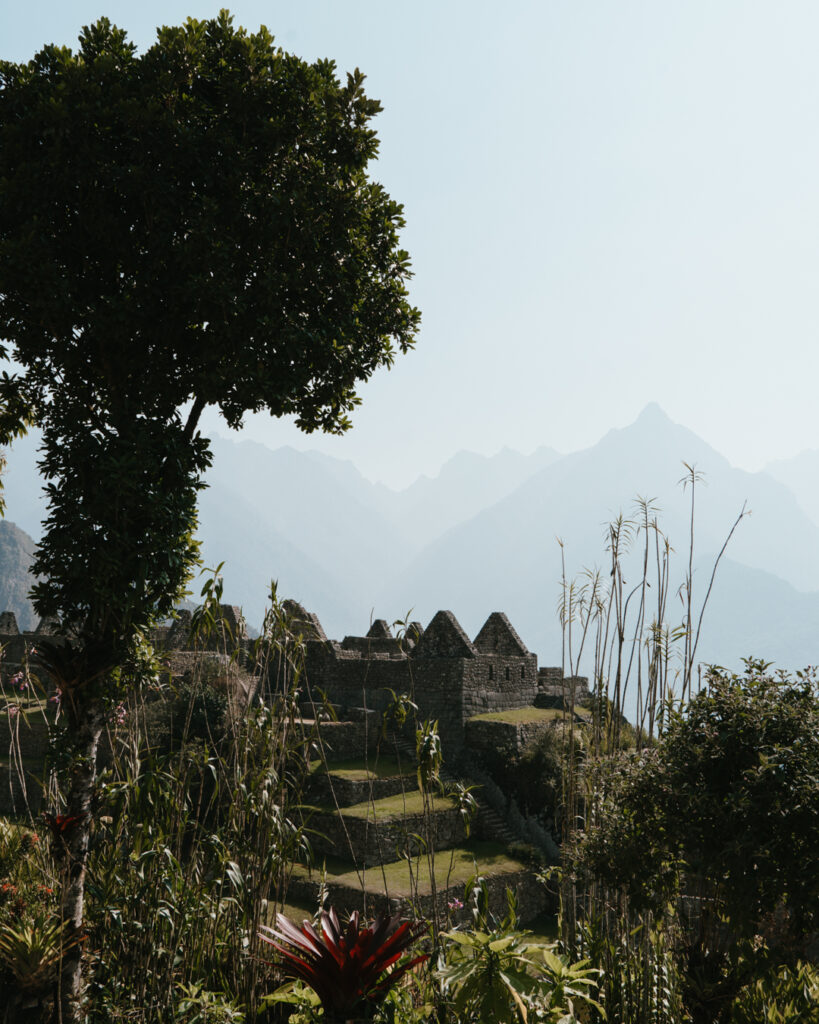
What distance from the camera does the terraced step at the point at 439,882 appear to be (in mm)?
10930

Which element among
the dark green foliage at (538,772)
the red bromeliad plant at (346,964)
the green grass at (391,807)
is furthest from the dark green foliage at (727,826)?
the dark green foliage at (538,772)

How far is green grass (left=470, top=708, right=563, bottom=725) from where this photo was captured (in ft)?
53.4

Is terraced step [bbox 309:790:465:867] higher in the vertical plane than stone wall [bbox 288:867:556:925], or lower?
higher

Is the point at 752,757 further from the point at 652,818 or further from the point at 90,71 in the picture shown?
the point at 90,71

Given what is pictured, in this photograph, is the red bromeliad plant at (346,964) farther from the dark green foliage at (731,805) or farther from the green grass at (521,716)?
the green grass at (521,716)

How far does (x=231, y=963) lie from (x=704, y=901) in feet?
9.43

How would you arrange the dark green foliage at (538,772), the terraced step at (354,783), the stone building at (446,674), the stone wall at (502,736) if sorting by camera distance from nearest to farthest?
the terraced step at (354,783) < the dark green foliage at (538,772) < the stone wall at (502,736) < the stone building at (446,674)

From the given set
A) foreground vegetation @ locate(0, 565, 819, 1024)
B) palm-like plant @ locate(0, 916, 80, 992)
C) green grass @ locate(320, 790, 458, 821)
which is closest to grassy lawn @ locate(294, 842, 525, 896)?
green grass @ locate(320, 790, 458, 821)

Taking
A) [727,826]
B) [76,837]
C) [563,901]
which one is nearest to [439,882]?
[563,901]

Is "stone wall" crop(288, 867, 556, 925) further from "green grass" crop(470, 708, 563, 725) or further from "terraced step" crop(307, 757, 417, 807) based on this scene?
"green grass" crop(470, 708, 563, 725)

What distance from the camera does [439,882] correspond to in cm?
1128

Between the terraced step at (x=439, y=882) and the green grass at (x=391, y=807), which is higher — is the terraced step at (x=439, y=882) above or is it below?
below

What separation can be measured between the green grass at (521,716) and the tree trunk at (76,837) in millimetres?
12240

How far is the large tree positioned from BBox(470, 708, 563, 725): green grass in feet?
41.1
